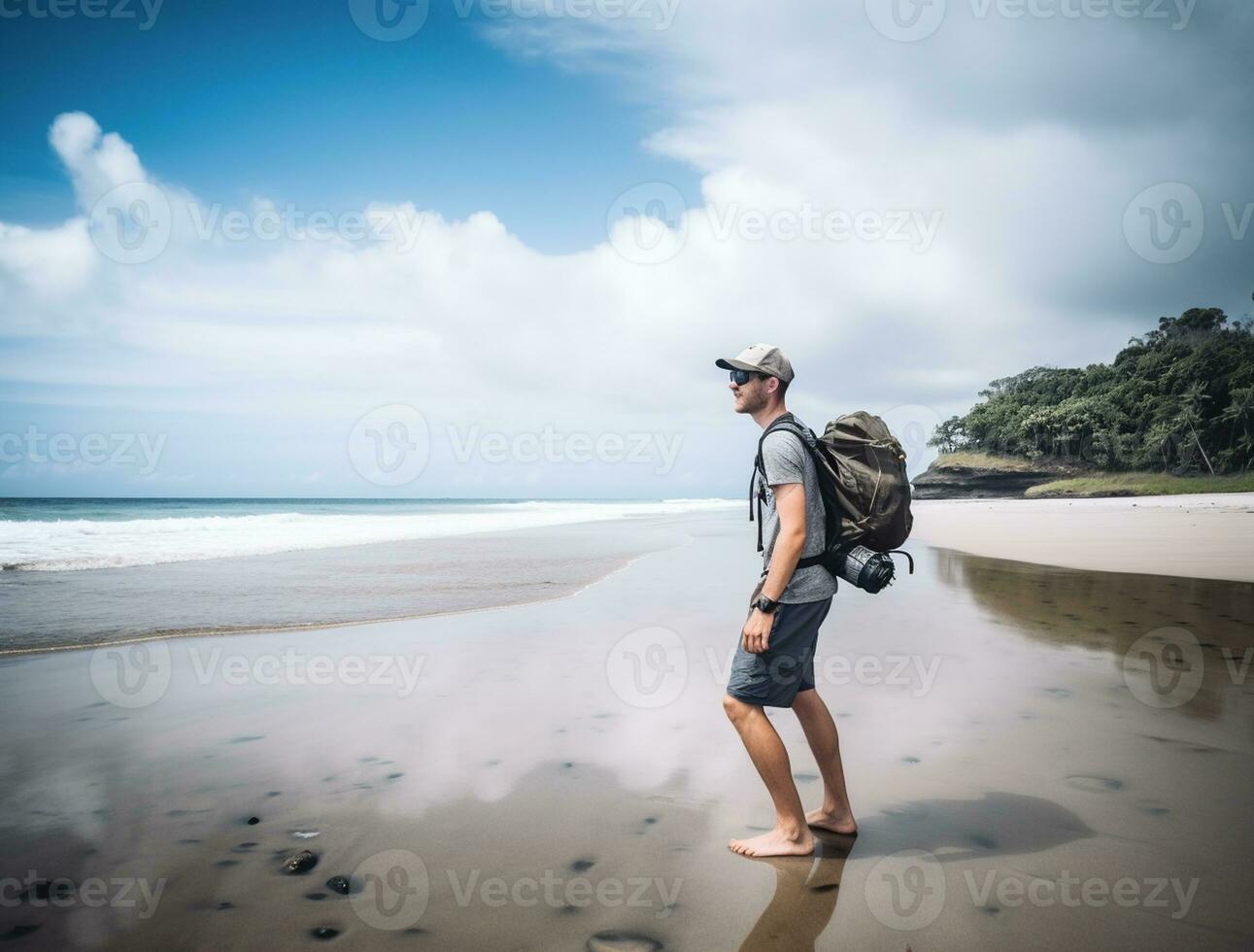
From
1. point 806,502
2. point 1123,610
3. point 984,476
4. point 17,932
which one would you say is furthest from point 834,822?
point 984,476

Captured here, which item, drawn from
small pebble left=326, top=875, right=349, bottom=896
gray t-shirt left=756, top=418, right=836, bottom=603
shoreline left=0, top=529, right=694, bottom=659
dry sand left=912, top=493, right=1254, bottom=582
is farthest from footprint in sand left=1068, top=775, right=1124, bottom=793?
dry sand left=912, top=493, right=1254, bottom=582

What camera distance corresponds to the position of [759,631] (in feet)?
9.52

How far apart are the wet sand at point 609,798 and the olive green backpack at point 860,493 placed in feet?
4.35

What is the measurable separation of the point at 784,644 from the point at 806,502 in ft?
2.14

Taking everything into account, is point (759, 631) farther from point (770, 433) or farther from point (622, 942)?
point (622, 942)

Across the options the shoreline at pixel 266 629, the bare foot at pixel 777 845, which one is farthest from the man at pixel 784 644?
the shoreline at pixel 266 629

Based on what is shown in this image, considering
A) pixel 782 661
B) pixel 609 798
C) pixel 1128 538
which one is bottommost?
pixel 609 798

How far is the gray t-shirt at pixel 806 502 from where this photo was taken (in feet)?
9.58

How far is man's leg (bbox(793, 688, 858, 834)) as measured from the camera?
3094mm

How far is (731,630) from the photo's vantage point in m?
7.23

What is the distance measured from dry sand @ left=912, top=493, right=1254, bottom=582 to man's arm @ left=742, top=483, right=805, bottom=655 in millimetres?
11842

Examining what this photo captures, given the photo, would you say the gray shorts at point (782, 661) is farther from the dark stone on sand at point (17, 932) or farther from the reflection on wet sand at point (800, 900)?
the dark stone on sand at point (17, 932)

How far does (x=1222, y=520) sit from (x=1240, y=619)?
15.7 meters

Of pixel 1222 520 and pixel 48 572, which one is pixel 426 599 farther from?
pixel 1222 520
